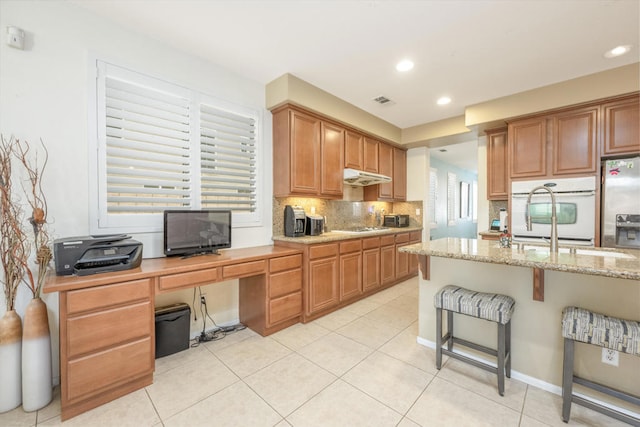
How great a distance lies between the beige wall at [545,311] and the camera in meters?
1.63

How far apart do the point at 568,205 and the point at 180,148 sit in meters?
4.43

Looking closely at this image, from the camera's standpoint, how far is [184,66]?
2.60 meters

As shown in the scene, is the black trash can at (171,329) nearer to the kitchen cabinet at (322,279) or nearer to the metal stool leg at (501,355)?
the kitchen cabinet at (322,279)

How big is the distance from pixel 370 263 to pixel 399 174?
2.13 metres

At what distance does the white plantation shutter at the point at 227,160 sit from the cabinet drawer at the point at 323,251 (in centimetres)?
88

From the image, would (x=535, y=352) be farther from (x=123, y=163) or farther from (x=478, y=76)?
(x=123, y=163)

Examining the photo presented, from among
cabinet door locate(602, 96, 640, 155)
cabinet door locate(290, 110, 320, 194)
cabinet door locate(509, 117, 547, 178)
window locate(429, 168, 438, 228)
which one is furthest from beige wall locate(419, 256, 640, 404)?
window locate(429, 168, 438, 228)

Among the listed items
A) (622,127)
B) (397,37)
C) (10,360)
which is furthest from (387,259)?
(10,360)

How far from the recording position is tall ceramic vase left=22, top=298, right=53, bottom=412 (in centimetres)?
165

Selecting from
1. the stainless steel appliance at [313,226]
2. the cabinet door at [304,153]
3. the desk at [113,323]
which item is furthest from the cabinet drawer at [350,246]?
the desk at [113,323]

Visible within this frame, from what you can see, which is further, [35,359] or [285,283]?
[285,283]

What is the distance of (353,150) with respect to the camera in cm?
403

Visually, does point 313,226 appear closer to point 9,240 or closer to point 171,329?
point 171,329

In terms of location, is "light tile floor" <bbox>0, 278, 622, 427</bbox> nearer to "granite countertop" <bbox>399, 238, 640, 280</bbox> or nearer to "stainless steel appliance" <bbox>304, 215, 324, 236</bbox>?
"granite countertop" <bbox>399, 238, 640, 280</bbox>
